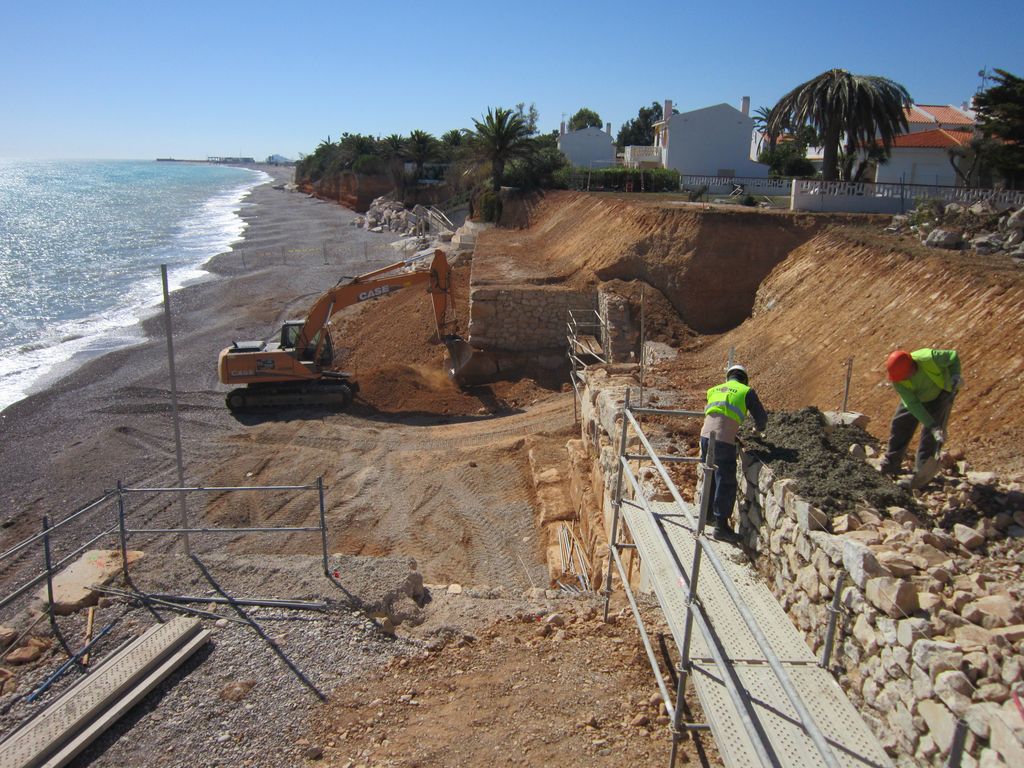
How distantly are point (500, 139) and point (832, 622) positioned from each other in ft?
120

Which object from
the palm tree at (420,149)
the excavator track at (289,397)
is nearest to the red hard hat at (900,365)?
the excavator track at (289,397)

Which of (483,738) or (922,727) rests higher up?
(922,727)

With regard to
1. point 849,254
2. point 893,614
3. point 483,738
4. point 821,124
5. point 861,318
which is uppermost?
point 821,124

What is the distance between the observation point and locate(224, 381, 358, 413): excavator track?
1773 centimetres

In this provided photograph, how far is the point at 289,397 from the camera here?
17.8 meters

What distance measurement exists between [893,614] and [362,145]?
88296 mm

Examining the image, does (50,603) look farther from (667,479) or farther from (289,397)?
(289,397)

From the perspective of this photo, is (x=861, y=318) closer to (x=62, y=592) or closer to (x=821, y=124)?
(x=821, y=124)

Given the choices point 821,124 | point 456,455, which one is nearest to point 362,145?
point 821,124

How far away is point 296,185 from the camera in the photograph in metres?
121

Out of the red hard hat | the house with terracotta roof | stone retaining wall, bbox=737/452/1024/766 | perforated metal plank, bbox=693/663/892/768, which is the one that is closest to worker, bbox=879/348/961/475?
the red hard hat

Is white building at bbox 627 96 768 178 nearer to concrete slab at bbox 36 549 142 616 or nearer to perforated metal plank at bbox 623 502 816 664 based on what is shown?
perforated metal plank at bbox 623 502 816 664

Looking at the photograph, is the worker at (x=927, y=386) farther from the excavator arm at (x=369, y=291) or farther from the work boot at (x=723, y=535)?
the excavator arm at (x=369, y=291)

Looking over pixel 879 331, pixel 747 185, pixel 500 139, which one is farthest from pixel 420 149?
pixel 879 331
